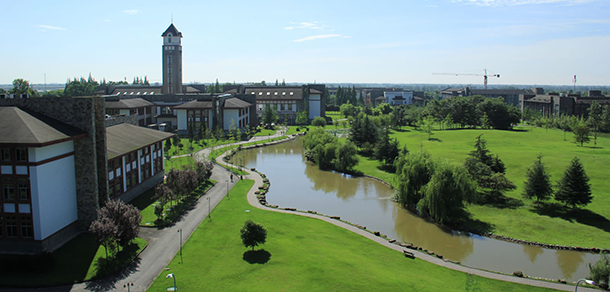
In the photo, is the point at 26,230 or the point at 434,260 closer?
the point at 26,230

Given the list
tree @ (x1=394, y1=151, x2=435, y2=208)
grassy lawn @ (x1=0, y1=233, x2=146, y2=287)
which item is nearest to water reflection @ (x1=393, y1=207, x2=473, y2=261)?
tree @ (x1=394, y1=151, x2=435, y2=208)

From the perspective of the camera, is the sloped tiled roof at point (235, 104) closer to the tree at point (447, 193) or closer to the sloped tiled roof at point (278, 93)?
the sloped tiled roof at point (278, 93)

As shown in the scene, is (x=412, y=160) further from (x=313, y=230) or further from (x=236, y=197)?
(x=236, y=197)

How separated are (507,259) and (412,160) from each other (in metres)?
10.4

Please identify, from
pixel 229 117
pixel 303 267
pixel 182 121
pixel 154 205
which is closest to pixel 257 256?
pixel 303 267

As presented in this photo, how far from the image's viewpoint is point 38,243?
64.4 feet

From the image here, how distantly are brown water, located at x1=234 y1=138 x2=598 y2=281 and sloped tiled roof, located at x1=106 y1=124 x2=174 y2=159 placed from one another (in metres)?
10.5

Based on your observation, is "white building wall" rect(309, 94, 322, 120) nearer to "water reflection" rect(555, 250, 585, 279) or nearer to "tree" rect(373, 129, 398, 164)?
"tree" rect(373, 129, 398, 164)

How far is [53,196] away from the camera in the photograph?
20703 mm

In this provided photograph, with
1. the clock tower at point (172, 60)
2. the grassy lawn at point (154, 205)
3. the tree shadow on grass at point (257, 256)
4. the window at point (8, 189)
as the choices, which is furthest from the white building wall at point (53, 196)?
the clock tower at point (172, 60)

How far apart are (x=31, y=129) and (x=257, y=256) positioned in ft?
40.9

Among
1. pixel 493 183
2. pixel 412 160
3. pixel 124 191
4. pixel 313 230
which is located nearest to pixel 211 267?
pixel 313 230

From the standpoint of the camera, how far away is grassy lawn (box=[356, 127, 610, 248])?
86.1ft

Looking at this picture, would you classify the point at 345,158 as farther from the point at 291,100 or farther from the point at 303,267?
the point at 291,100
